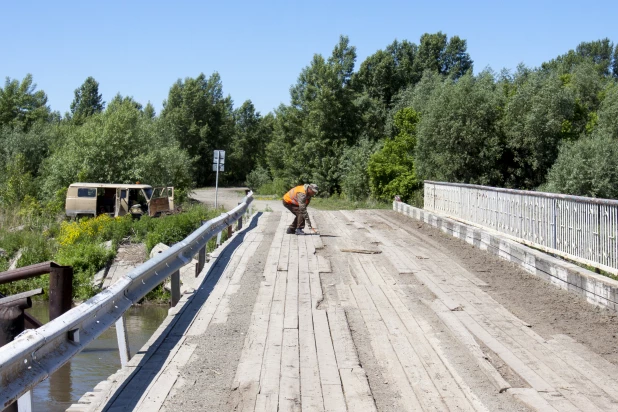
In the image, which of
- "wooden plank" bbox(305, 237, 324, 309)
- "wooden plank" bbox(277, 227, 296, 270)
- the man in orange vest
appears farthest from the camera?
the man in orange vest

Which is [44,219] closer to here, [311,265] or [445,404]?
[311,265]

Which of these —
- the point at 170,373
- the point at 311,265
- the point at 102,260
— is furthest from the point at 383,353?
the point at 102,260

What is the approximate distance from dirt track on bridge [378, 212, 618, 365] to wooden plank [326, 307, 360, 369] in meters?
2.08

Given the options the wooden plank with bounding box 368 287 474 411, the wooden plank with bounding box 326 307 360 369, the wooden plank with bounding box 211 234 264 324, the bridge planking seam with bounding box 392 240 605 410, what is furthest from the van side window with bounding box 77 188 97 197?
the wooden plank with bounding box 368 287 474 411

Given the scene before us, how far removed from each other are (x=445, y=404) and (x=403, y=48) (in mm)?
80458

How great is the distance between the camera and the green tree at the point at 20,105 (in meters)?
76.5

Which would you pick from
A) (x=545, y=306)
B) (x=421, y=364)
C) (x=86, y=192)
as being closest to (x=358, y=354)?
(x=421, y=364)

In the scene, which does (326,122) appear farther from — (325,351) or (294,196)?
(325,351)

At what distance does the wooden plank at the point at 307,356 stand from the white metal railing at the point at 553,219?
176 inches

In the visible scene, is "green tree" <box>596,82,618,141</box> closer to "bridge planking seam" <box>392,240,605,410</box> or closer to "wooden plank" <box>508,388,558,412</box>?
"bridge planking seam" <box>392,240,605,410</box>

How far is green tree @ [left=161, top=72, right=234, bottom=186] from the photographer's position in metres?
84.2

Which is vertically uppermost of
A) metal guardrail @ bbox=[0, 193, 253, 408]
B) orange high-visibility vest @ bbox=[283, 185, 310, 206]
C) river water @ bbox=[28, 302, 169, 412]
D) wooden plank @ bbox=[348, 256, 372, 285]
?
orange high-visibility vest @ bbox=[283, 185, 310, 206]

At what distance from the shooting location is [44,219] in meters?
37.7

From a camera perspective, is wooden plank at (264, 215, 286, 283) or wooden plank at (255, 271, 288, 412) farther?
wooden plank at (264, 215, 286, 283)
